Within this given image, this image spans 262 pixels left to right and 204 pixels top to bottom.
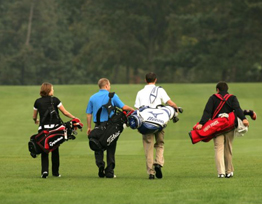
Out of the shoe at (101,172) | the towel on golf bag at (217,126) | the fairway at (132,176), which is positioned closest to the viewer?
the fairway at (132,176)

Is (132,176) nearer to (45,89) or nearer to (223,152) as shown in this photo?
(223,152)

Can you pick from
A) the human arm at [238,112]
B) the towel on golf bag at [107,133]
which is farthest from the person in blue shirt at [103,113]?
the human arm at [238,112]

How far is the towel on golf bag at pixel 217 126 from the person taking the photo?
12417 millimetres

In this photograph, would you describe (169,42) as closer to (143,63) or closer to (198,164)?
(143,63)

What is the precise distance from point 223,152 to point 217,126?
0.54 meters

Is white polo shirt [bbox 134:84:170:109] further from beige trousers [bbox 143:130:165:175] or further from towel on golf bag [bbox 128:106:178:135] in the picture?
beige trousers [bbox 143:130:165:175]

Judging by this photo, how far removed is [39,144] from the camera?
12.7m

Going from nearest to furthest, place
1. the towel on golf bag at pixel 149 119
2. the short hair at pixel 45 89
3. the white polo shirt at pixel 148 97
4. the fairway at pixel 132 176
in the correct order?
the fairway at pixel 132 176, the towel on golf bag at pixel 149 119, the white polo shirt at pixel 148 97, the short hair at pixel 45 89

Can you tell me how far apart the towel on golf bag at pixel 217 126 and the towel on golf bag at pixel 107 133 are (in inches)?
45.7

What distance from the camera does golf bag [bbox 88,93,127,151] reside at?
12.7 meters

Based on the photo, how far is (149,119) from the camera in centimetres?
1225

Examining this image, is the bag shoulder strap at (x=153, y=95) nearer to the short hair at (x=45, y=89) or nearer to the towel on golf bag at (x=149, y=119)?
the towel on golf bag at (x=149, y=119)

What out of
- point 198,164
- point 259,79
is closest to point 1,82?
point 259,79

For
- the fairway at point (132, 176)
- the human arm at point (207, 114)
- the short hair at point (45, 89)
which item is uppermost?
the short hair at point (45, 89)
